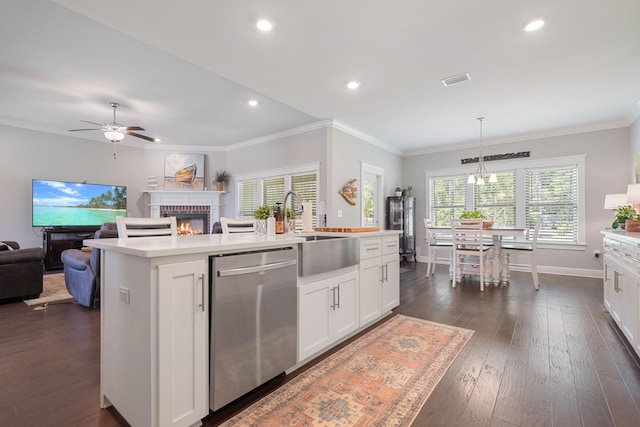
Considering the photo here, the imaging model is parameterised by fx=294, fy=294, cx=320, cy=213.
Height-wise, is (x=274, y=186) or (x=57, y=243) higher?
(x=274, y=186)

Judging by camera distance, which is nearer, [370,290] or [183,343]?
[183,343]

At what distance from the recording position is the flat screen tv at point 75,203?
5.87 metres

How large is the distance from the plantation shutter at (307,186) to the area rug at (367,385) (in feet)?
10.5

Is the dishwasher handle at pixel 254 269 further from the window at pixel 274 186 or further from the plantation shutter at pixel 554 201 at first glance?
the plantation shutter at pixel 554 201

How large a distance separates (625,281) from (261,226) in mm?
3138

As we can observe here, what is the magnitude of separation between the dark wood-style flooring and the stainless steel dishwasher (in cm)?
18

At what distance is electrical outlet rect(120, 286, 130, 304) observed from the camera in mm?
1463

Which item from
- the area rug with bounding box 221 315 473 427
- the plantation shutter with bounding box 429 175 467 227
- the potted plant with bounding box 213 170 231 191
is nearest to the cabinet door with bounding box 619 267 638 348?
the area rug with bounding box 221 315 473 427

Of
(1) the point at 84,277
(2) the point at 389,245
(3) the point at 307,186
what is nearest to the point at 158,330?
(2) the point at 389,245

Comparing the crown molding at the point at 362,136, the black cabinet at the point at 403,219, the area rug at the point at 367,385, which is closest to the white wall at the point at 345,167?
the crown molding at the point at 362,136

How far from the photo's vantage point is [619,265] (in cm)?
266

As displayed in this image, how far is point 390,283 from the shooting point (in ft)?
10.8

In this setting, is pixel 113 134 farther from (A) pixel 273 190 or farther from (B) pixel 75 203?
(A) pixel 273 190

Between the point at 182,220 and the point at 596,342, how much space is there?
767 centimetres
